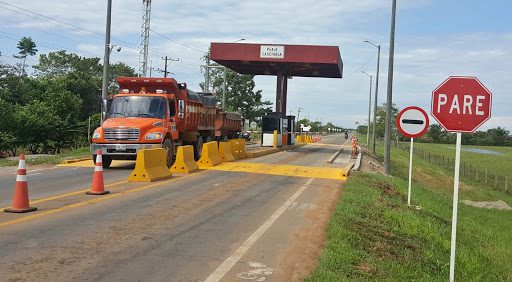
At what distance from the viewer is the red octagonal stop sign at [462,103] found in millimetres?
5984

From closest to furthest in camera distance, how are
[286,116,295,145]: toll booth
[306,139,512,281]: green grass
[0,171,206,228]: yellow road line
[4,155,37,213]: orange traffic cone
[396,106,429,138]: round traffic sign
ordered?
[306,139,512,281]: green grass
[0,171,206,228]: yellow road line
[4,155,37,213]: orange traffic cone
[396,106,429,138]: round traffic sign
[286,116,295,145]: toll booth

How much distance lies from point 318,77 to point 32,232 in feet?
123

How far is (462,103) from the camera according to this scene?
6.02m

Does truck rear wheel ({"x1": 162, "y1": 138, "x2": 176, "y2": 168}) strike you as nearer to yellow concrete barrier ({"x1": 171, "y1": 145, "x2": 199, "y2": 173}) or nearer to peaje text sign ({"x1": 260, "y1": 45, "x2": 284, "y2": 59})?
yellow concrete barrier ({"x1": 171, "y1": 145, "x2": 199, "y2": 173})

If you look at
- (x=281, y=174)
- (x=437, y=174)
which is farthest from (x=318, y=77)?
(x=281, y=174)

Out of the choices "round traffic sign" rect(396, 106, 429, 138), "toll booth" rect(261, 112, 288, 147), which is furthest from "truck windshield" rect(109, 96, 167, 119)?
"toll booth" rect(261, 112, 288, 147)

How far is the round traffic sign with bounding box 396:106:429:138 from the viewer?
12.6 meters

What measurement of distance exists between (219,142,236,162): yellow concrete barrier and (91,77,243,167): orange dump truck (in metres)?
0.98

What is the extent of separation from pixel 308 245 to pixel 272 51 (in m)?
26.4

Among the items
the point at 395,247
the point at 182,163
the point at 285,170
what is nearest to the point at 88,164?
the point at 182,163

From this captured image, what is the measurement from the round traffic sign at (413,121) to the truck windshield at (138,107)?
8049 mm

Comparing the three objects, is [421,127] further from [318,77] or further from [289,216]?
[318,77]

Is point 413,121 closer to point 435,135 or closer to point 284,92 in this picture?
point 284,92

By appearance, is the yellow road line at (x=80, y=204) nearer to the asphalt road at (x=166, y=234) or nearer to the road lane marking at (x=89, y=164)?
the asphalt road at (x=166, y=234)
